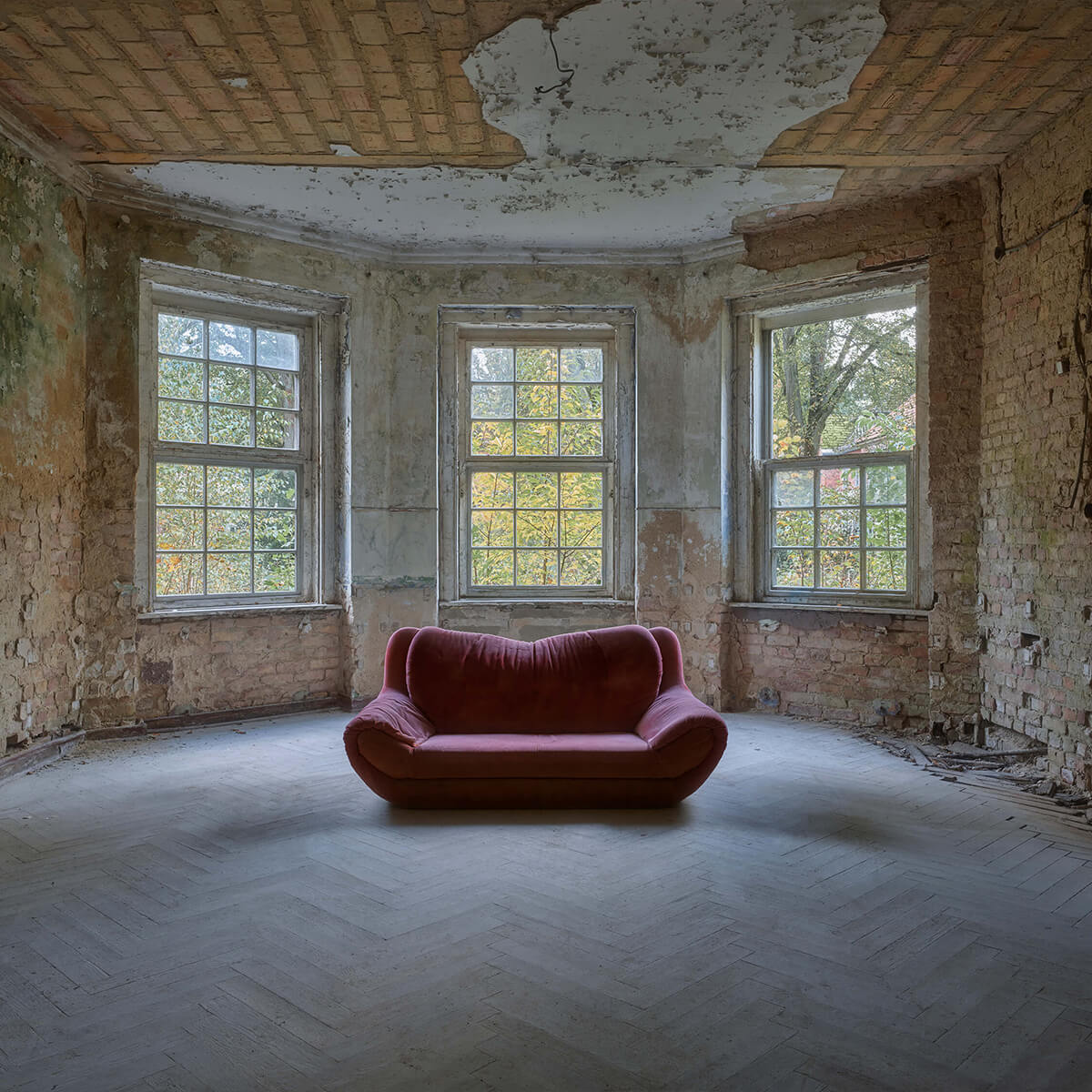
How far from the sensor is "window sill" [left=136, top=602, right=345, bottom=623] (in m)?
5.87

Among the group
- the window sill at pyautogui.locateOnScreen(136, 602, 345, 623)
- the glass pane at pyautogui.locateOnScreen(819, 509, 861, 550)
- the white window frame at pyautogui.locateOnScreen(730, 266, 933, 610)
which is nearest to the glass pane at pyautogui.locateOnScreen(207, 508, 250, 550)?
the window sill at pyautogui.locateOnScreen(136, 602, 345, 623)

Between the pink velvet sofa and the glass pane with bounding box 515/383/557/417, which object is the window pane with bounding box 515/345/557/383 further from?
the pink velvet sofa

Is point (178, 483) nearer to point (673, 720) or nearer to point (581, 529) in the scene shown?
point (581, 529)

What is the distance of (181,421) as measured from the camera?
6.09 meters

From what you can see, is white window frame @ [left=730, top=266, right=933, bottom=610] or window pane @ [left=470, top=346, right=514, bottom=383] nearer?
white window frame @ [left=730, top=266, right=933, bottom=610]

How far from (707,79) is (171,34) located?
2.52m

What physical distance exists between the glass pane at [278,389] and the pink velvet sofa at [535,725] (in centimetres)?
265

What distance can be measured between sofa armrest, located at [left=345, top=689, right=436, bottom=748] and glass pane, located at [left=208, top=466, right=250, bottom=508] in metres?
2.46

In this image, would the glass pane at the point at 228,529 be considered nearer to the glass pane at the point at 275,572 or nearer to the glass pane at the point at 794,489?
the glass pane at the point at 275,572

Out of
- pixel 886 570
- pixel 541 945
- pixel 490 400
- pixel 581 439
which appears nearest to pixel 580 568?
pixel 581 439

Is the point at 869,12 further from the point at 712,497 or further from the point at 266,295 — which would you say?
the point at 266,295

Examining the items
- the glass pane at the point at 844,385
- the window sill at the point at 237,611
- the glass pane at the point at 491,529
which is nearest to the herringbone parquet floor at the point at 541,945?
the window sill at the point at 237,611

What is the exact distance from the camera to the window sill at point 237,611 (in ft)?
19.3

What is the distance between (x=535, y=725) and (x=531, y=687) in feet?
0.66
